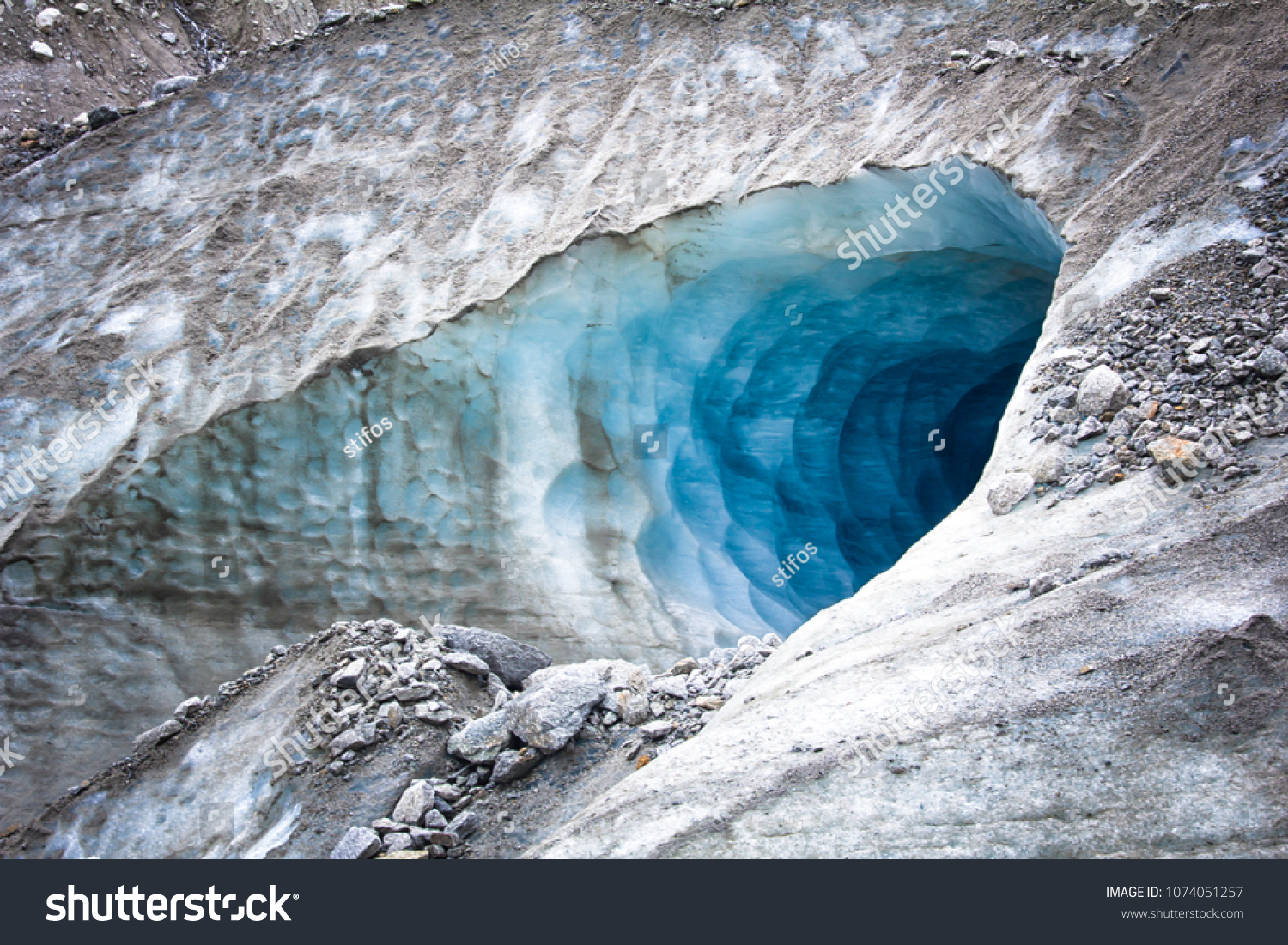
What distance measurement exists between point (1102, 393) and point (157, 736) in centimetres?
543

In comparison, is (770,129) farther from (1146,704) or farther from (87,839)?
(87,839)

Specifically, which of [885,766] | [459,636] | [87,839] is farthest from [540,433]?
[885,766]

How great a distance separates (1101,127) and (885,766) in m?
4.73

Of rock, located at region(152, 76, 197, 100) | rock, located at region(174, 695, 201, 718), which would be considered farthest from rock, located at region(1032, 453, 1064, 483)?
rock, located at region(152, 76, 197, 100)

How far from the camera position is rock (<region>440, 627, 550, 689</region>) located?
490 centimetres

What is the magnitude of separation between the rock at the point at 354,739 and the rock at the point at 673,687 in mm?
1418

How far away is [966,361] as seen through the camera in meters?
7.16

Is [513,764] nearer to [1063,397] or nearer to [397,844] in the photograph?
[397,844]

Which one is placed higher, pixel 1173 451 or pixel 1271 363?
pixel 1271 363

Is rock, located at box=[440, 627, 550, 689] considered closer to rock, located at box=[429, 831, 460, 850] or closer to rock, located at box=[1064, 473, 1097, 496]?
rock, located at box=[429, 831, 460, 850]

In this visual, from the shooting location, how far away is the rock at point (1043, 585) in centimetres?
316

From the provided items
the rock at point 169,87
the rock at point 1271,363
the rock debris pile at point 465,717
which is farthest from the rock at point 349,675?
the rock at point 169,87

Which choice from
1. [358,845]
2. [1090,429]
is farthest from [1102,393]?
[358,845]

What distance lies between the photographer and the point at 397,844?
3.40m
